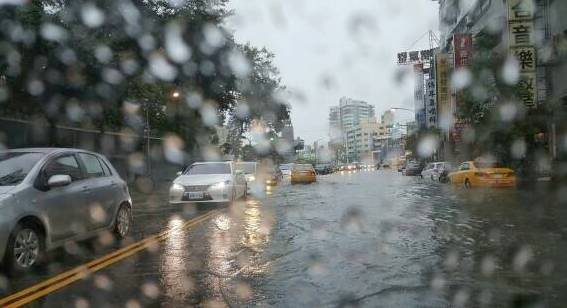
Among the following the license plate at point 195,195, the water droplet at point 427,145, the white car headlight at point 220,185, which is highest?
the water droplet at point 427,145

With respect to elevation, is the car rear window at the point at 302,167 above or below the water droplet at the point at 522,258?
above

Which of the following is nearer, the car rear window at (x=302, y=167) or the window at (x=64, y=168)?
the window at (x=64, y=168)

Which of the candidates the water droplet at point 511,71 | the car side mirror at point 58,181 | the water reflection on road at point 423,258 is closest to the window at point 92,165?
the car side mirror at point 58,181

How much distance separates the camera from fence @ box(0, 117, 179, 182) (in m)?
20.5

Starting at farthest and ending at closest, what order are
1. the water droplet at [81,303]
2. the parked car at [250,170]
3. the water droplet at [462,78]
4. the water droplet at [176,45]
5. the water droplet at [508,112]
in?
the water droplet at [462,78]
the parked car at [250,170]
the water droplet at [508,112]
the water droplet at [176,45]
the water droplet at [81,303]

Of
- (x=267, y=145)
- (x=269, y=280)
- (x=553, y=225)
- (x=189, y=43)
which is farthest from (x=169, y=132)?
(x=267, y=145)

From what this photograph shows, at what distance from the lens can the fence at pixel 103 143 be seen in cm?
2053

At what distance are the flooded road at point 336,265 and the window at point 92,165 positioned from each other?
3.71ft

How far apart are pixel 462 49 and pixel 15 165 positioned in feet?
109

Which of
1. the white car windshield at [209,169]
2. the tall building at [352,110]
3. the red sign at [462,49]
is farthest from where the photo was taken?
the tall building at [352,110]

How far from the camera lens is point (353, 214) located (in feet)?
43.1

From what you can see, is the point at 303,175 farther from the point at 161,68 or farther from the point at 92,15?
the point at 92,15

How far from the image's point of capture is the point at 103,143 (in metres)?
28.6

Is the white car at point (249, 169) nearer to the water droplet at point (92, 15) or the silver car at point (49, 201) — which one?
the water droplet at point (92, 15)
